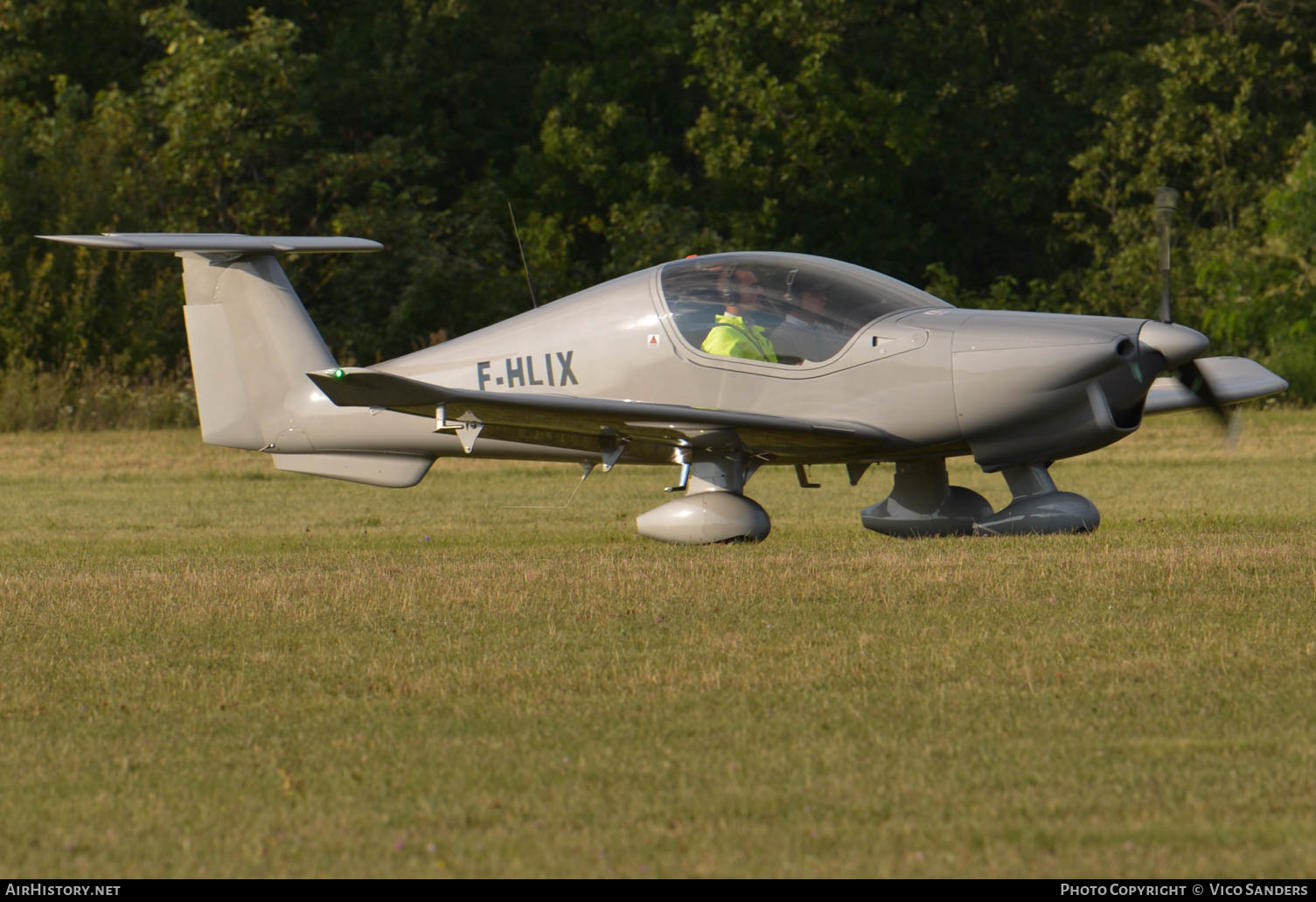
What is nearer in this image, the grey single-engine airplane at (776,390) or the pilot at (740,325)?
the grey single-engine airplane at (776,390)

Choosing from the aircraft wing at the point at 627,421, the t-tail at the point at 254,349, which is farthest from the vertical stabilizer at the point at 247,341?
the aircraft wing at the point at 627,421

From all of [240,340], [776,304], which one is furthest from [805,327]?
[240,340]

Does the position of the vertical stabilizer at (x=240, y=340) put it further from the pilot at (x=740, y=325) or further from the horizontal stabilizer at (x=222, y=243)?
the pilot at (x=740, y=325)

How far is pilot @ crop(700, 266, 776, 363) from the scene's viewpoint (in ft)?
35.3

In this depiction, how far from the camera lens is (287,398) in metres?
12.5

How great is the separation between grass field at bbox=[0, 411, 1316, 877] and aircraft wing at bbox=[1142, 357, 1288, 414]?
878 mm

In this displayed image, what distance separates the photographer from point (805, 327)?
35.1 ft

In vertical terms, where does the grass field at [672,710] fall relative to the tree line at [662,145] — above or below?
above

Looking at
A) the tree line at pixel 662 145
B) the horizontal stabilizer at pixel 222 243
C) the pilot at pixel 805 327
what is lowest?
the tree line at pixel 662 145

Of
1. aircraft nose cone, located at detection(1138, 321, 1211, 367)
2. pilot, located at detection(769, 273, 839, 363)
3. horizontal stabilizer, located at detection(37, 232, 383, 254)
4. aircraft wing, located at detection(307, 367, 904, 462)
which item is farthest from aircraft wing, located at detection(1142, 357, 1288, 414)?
A: horizontal stabilizer, located at detection(37, 232, 383, 254)

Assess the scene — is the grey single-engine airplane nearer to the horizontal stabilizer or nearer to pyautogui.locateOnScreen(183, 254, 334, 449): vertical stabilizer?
the horizontal stabilizer

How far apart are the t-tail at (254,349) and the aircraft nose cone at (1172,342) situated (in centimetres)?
579

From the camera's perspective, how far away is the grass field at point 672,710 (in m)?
4.18

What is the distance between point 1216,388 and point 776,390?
10.4 feet
